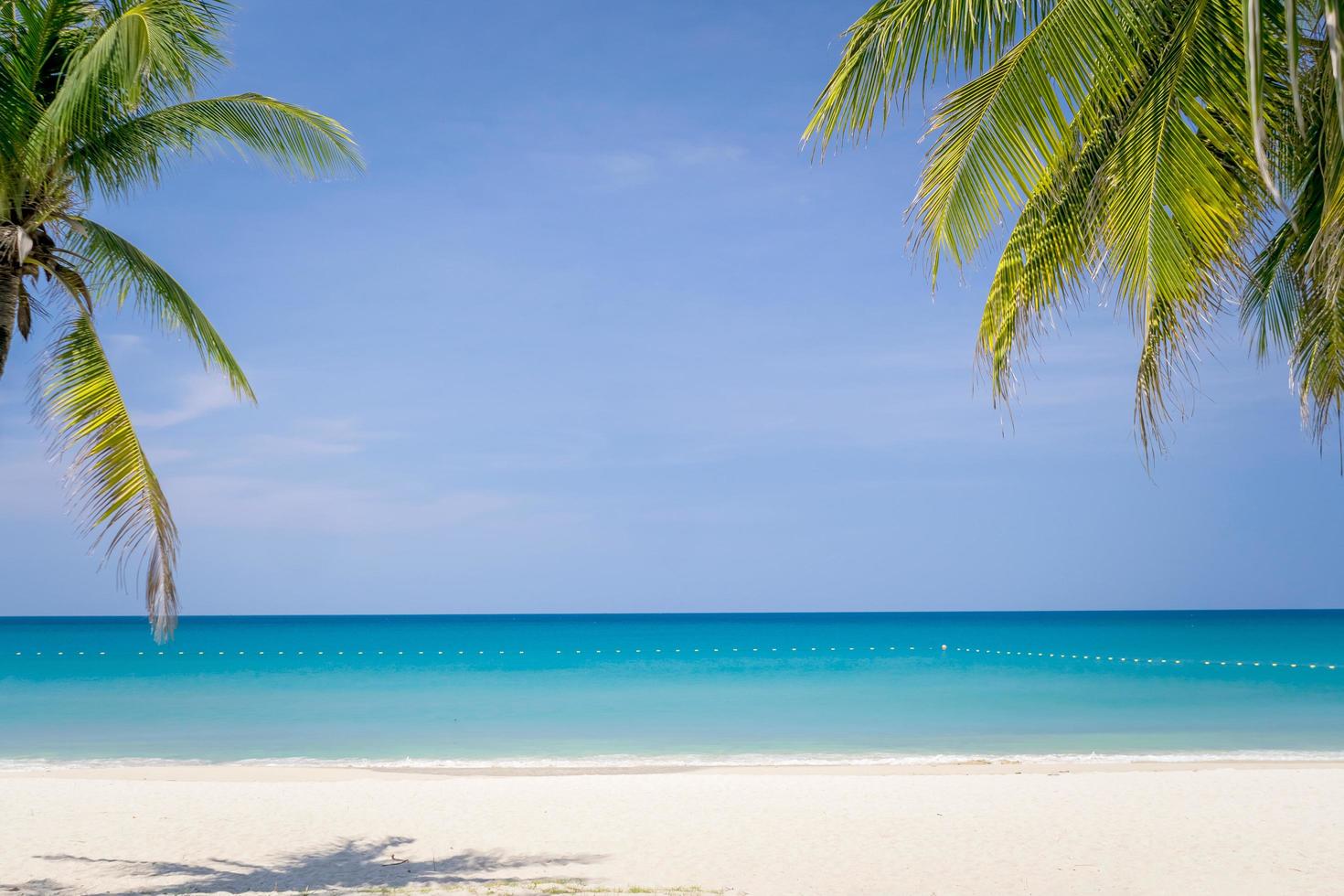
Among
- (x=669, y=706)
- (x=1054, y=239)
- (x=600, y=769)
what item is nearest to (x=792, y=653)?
(x=669, y=706)

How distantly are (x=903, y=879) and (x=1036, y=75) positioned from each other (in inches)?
208

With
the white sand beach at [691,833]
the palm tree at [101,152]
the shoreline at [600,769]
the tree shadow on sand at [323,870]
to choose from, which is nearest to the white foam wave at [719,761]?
the shoreline at [600,769]

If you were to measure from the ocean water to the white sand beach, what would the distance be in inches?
151

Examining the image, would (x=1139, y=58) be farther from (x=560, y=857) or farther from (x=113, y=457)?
(x=560, y=857)

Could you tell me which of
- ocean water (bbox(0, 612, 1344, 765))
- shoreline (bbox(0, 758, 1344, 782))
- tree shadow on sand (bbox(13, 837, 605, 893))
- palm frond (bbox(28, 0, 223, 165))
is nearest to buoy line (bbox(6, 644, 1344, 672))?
ocean water (bbox(0, 612, 1344, 765))

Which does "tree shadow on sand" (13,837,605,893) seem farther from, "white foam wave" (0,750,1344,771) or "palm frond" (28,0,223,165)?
"white foam wave" (0,750,1344,771)

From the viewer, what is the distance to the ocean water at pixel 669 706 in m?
16.0

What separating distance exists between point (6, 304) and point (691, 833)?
6321 millimetres

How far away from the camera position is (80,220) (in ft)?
17.8

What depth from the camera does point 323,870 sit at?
7.25 m

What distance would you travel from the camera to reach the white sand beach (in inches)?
265

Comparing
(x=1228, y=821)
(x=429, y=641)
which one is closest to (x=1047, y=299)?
(x=1228, y=821)

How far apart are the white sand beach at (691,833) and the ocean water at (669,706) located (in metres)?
3.83

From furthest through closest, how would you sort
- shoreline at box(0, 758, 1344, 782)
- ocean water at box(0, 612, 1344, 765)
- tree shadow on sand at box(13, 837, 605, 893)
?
ocean water at box(0, 612, 1344, 765)
shoreline at box(0, 758, 1344, 782)
tree shadow on sand at box(13, 837, 605, 893)
